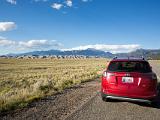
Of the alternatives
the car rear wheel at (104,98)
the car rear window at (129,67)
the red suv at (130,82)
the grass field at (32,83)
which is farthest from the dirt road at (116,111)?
the grass field at (32,83)

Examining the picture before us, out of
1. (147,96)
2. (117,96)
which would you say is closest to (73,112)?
(117,96)

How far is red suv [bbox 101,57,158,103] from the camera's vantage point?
29.8 ft

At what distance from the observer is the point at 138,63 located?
982cm

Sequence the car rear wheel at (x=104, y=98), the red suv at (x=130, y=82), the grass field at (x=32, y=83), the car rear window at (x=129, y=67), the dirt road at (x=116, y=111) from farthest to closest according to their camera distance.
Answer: the grass field at (x=32, y=83), the car rear wheel at (x=104, y=98), the car rear window at (x=129, y=67), the red suv at (x=130, y=82), the dirt road at (x=116, y=111)

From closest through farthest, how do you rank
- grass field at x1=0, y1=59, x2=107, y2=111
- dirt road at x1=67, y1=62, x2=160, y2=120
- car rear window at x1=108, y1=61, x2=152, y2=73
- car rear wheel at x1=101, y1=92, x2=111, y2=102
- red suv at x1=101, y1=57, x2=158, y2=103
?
1. dirt road at x1=67, y1=62, x2=160, y2=120
2. red suv at x1=101, y1=57, x2=158, y2=103
3. car rear window at x1=108, y1=61, x2=152, y2=73
4. car rear wheel at x1=101, y1=92, x2=111, y2=102
5. grass field at x1=0, y1=59, x2=107, y2=111

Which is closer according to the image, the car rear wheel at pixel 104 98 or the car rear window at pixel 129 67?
the car rear window at pixel 129 67

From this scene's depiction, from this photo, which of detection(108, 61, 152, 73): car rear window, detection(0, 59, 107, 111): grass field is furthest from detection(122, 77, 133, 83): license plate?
detection(0, 59, 107, 111): grass field

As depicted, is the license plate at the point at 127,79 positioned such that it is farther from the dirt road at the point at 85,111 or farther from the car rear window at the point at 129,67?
the dirt road at the point at 85,111

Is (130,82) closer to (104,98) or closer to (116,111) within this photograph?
(116,111)

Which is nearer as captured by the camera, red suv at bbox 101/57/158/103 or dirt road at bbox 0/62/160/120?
dirt road at bbox 0/62/160/120

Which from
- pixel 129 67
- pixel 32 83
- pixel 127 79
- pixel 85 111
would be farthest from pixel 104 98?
pixel 32 83

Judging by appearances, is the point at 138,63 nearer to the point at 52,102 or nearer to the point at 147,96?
the point at 147,96

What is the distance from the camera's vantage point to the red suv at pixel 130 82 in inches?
357

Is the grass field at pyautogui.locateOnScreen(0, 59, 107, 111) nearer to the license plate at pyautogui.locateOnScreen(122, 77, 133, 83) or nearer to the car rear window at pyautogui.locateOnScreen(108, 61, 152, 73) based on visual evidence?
the car rear window at pyautogui.locateOnScreen(108, 61, 152, 73)
